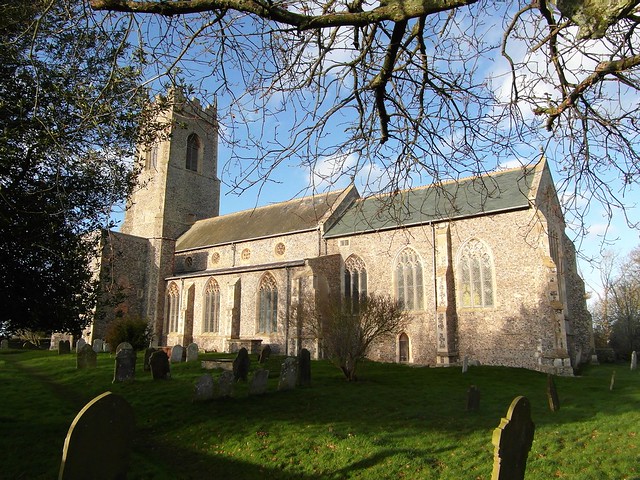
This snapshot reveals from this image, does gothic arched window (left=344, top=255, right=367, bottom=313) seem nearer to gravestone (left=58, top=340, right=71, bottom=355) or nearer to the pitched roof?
the pitched roof

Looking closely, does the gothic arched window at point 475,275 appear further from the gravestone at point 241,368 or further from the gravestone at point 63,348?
the gravestone at point 63,348

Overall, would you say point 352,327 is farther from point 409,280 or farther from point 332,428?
point 409,280

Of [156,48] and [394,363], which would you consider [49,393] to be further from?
[394,363]

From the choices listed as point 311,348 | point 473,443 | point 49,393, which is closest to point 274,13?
point 473,443

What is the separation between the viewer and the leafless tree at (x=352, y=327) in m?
13.4

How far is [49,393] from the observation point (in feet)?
35.7

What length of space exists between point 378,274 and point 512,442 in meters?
16.2

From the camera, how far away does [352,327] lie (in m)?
13.6

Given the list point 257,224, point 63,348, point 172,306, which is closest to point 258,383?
point 63,348

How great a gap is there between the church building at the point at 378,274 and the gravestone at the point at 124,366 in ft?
4.80

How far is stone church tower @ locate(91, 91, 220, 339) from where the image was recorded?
27.7m

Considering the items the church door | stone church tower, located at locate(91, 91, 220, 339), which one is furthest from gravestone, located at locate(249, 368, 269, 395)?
stone church tower, located at locate(91, 91, 220, 339)

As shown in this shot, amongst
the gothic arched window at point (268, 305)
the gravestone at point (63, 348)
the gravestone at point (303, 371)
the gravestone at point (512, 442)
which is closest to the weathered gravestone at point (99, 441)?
the gravestone at point (512, 442)

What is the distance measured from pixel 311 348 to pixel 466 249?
7743 mm
